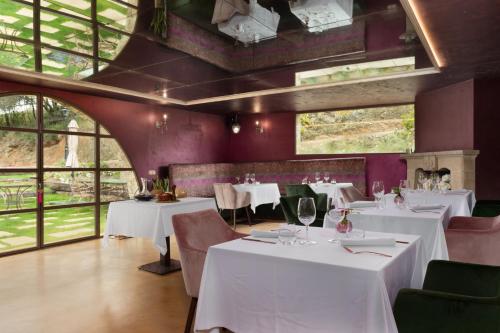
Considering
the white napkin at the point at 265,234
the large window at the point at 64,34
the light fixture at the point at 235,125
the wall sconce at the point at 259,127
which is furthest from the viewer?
the wall sconce at the point at 259,127

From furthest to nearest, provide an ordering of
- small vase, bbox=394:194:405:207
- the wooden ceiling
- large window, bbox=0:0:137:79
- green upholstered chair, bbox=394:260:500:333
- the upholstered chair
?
the upholstered chair
large window, bbox=0:0:137:79
the wooden ceiling
small vase, bbox=394:194:405:207
green upholstered chair, bbox=394:260:500:333

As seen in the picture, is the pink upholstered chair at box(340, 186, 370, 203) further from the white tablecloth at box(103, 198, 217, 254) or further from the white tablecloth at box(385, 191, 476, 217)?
the white tablecloth at box(103, 198, 217, 254)

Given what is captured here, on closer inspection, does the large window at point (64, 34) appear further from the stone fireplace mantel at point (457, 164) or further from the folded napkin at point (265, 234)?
the stone fireplace mantel at point (457, 164)

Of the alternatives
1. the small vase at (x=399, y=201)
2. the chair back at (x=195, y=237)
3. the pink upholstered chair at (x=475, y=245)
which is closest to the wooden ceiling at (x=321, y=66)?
the small vase at (x=399, y=201)

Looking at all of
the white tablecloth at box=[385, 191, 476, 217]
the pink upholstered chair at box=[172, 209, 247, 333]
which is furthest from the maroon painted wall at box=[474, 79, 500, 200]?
the pink upholstered chair at box=[172, 209, 247, 333]

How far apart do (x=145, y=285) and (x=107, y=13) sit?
4598 mm

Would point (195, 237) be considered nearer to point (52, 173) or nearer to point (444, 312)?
point (444, 312)

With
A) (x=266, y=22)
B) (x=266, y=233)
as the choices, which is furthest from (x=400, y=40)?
(x=266, y=233)

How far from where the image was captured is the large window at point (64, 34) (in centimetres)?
518

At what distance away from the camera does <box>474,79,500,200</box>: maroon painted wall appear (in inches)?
253

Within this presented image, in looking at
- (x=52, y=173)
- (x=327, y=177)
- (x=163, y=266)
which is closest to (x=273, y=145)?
(x=327, y=177)

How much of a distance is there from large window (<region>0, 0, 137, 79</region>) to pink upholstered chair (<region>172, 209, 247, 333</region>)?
397 centimetres

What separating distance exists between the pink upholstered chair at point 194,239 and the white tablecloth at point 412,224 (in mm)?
882

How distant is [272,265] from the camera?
1.82 metres
